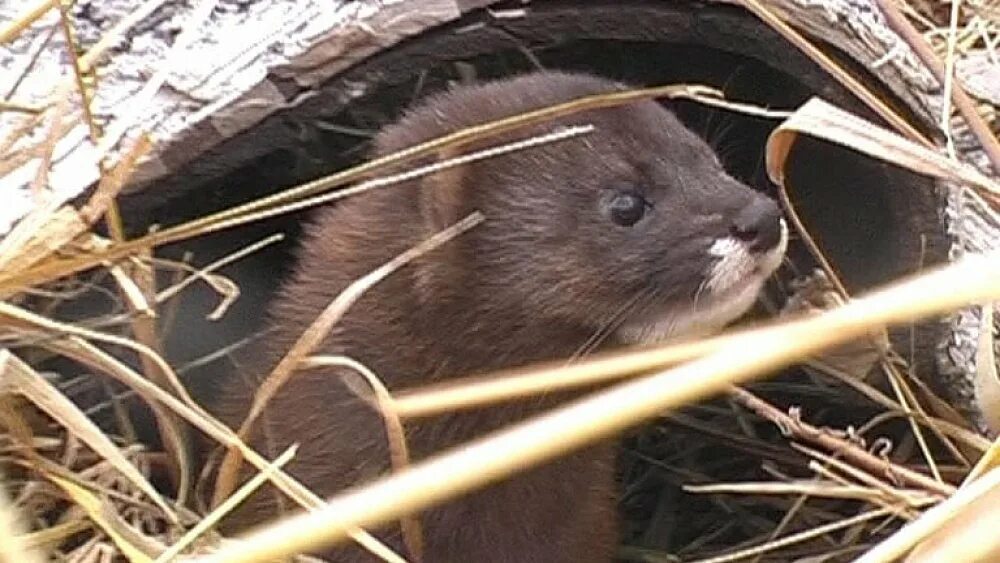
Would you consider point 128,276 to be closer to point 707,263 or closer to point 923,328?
point 707,263

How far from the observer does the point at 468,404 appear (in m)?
1.37

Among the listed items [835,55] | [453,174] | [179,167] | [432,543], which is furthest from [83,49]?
[835,55]

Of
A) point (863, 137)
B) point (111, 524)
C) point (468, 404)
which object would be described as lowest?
point (111, 524)

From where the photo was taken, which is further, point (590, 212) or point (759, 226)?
point (590, 212)

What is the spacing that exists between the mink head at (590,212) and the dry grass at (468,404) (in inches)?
2.4

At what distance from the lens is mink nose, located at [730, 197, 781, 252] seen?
6.11ft

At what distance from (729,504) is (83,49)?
103cm

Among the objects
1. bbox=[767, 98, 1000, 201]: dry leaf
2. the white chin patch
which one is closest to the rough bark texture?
the white chin patch

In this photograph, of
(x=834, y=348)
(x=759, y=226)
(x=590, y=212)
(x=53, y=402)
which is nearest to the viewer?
(x=53, y=402)

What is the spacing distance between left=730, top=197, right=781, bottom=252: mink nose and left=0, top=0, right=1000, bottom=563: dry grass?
4 centimetres

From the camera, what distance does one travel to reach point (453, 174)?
192cm

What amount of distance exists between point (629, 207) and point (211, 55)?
453 millimetres

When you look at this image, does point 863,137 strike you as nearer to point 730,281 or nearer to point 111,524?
point 730,281

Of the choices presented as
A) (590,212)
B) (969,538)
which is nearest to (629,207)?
(590,212)
